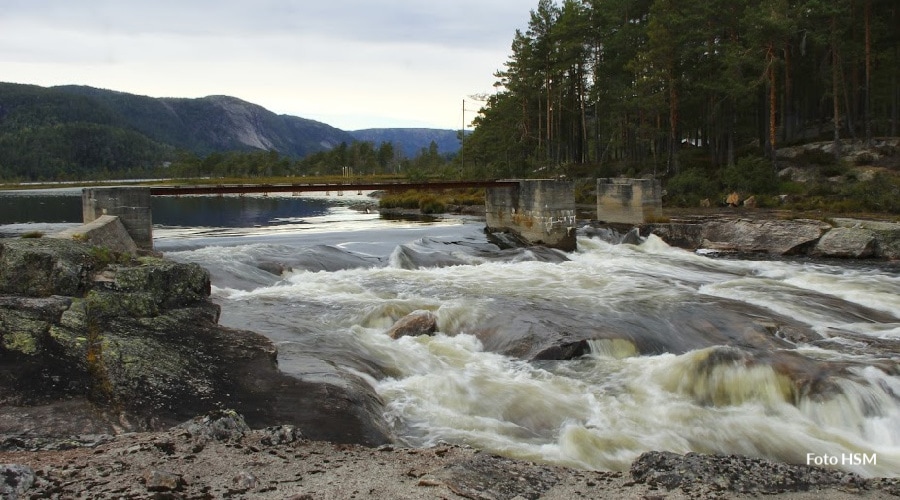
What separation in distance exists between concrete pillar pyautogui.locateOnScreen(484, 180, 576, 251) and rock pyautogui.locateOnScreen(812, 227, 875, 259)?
1064 cm

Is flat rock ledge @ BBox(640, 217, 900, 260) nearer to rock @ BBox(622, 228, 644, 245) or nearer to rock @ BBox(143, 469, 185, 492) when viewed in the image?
rock @ BBox(622, 228, 644, 245)

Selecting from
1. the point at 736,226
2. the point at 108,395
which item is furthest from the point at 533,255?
the point at 108,395

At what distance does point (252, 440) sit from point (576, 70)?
61205 millimetres

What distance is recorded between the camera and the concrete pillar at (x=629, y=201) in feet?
113

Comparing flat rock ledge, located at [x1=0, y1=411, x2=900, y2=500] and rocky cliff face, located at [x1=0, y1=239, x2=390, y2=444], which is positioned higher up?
rocky cliff face, located at [x1=0, y1=239, x2=390, y2=444]

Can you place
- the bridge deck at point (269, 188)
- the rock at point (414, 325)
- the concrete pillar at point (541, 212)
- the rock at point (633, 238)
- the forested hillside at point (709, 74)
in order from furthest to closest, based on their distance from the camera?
the forested hillside at point (709, 74), the rock at point (633, 238), the concrete pillar at point (541, 212), the bridge deck at point (269, 188), the rock at point (414, 325)

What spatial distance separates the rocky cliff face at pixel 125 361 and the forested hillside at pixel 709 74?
131ft

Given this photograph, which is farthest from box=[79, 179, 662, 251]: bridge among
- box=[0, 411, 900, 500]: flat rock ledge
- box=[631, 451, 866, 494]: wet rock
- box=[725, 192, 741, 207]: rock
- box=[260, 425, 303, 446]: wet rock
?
box=[631, 451, 866, 494]: wet rock

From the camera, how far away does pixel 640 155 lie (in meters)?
59.3

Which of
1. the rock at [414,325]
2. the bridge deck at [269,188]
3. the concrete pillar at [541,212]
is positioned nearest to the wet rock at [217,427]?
the rock at [414,325]

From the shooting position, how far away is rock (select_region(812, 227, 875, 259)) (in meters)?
26.0

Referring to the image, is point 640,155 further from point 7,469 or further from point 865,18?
point 7,469

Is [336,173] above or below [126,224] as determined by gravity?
→ above

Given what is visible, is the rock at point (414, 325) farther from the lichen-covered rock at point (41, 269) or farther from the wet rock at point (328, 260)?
the wet rock at point (328, 260)
